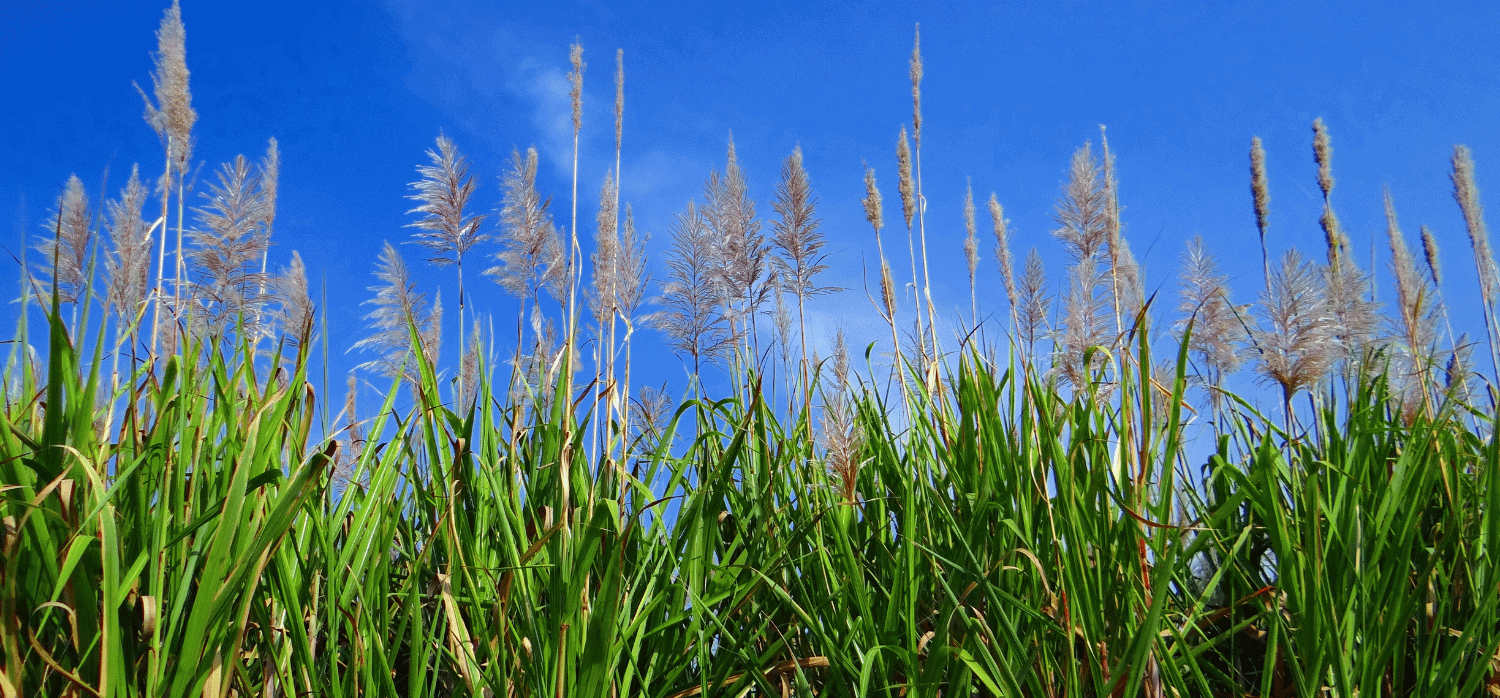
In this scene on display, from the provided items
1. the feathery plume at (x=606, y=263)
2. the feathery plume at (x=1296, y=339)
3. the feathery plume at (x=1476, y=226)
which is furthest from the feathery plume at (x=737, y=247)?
the feathery plume at (x=1476, y=226)

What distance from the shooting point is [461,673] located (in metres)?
1.44

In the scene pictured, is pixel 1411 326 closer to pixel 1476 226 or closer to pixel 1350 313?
pixel 1350 313

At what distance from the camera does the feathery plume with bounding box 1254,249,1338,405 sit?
1.75 meters

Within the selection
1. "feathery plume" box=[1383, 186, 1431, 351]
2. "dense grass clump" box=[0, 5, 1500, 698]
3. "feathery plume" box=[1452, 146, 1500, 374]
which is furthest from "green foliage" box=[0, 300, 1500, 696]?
"feathery plume" box=[1452, 146, 1500, 374]

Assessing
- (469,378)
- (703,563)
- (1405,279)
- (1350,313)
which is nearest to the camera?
(703,563)

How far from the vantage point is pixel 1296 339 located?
1.79 metres

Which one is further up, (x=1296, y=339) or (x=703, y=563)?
(x=1296, y=339)

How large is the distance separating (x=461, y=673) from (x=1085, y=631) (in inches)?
40.4

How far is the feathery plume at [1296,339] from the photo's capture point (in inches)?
69.0

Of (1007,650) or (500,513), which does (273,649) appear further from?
(1007,650)

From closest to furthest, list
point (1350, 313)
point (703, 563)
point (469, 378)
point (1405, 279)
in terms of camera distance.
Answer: point (703, 563) < point (1350, 313) < point (469, 378) < point (1405, 279)

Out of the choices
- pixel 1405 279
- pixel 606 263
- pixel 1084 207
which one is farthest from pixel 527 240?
pixel 1405 279

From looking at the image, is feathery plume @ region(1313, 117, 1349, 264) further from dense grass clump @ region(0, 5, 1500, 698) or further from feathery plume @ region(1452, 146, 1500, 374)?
dense grass clump @ region(0, 5, 1500, 698)

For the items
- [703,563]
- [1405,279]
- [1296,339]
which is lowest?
[703,563]
